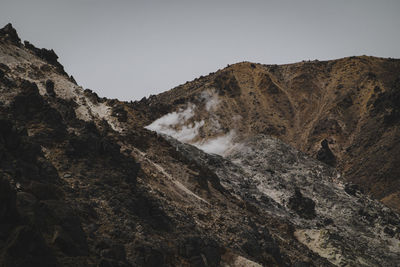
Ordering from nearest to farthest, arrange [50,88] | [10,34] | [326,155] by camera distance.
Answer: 1. [50,88]
2. [10,34]
3. [326,155]

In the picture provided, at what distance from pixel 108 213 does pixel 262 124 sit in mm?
70107

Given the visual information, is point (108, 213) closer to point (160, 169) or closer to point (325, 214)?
point (160, 169)

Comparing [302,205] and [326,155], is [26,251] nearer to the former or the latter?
[302,205]

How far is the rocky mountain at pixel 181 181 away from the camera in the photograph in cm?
1370

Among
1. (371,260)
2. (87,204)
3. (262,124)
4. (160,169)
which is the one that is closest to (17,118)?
(87,204)

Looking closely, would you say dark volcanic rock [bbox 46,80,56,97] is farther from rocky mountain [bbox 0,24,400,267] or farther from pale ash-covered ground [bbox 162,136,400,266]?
pale ash-covered ground [bbox 162,136,400,266]

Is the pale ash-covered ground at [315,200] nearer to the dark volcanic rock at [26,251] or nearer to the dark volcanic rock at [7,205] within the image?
the dark volcanic rock at [26,251]

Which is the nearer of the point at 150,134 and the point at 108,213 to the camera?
the point at 108,213

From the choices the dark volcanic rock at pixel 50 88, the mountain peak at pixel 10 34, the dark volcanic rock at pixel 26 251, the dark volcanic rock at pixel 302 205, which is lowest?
the dark volcanic rock at pixel 302 205

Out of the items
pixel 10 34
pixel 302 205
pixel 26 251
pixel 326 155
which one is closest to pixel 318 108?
pixel 326 155

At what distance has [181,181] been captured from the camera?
29.5 m

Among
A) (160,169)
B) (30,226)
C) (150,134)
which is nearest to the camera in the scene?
(30,226)

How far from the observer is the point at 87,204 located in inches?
640

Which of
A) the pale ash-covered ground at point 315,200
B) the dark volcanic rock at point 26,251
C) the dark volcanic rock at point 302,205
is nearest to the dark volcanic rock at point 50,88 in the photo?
the pale ash-covered ground at point 315,200
